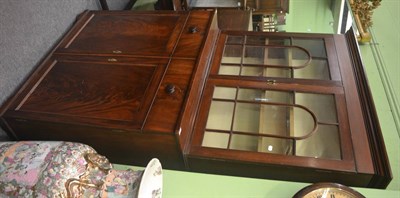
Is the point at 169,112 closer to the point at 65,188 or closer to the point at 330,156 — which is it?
the point at 65,188

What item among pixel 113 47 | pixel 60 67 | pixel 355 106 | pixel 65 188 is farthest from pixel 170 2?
pixel 65 188

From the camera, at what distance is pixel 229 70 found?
1.23m

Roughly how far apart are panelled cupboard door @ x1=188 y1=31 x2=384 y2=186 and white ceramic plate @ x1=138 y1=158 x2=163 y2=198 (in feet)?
0.50

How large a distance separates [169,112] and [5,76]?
65cm

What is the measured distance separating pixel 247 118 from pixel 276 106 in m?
0.12

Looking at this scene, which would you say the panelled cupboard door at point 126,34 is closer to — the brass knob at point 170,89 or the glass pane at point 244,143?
Result: the brass knob at point 170,89

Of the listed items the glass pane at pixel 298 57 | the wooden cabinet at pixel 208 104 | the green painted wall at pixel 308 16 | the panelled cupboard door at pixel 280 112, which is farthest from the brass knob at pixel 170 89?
the green painted wall at pixel 308 16

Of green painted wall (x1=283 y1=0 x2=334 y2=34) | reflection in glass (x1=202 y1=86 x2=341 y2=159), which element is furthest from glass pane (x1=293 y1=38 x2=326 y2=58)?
green painted wall (x1=283 y1=0 x2=334 y2=34)

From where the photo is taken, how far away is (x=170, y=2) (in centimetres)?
182

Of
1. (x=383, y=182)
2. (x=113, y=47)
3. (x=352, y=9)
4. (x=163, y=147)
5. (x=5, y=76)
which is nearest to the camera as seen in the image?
(x=383, y=182)

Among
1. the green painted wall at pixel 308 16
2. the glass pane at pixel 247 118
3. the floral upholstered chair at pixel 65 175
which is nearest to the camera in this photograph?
the floral upholstered chair at pixel 65 175

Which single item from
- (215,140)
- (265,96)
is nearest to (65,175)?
(215,140)

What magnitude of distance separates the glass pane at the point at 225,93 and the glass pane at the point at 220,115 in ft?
0.10

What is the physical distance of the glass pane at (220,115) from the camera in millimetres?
1048
